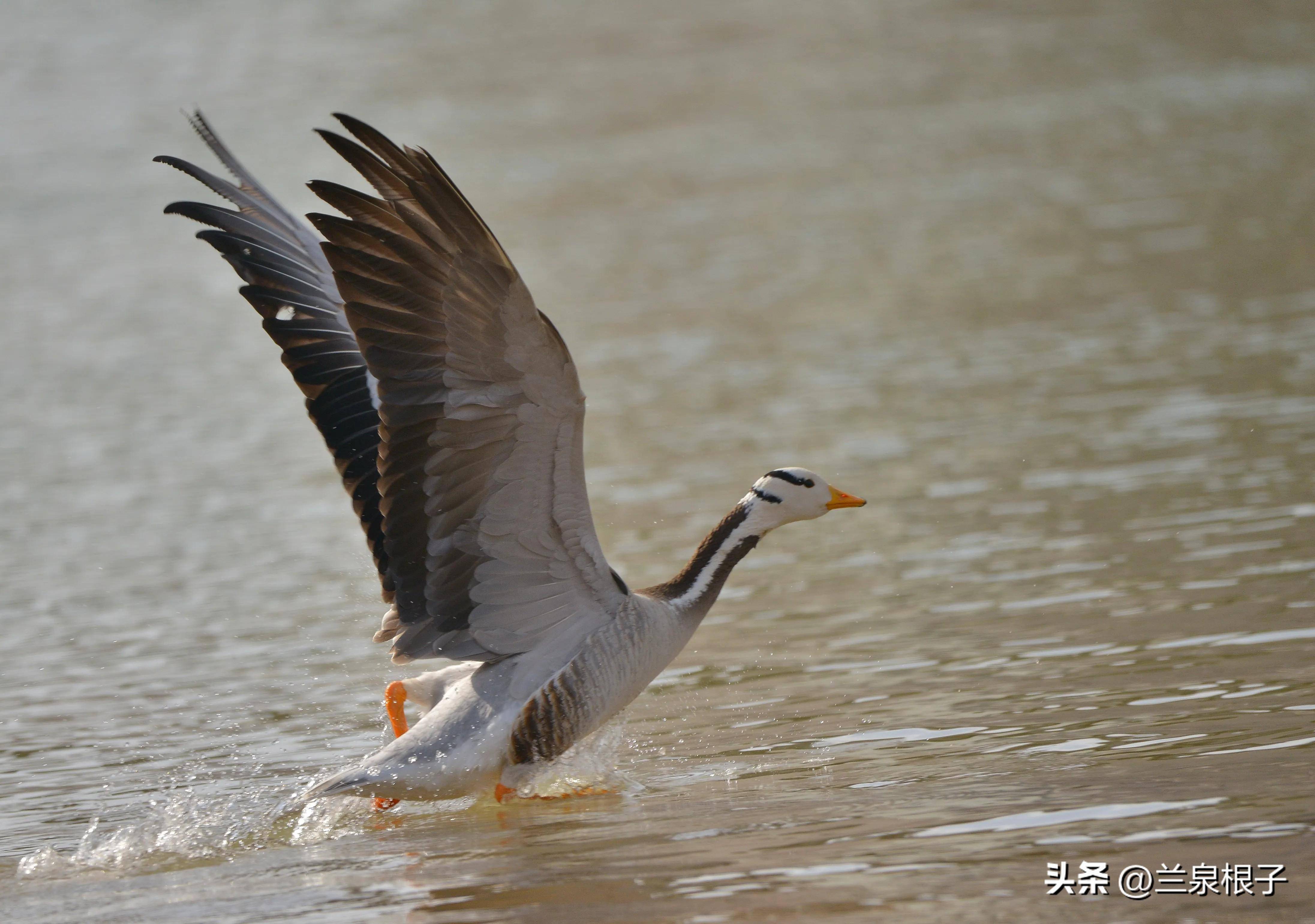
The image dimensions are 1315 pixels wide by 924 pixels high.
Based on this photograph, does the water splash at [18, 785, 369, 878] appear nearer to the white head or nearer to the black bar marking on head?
the white head

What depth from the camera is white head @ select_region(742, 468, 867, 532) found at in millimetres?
7184

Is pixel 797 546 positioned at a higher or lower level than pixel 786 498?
lower

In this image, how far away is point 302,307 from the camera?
8.02m

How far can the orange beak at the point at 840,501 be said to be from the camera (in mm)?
7355

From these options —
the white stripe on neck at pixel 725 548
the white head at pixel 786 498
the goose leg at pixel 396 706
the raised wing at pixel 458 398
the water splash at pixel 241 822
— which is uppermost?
the raised wing at pixel 458 398

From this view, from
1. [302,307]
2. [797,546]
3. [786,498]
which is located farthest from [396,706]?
[797,546]

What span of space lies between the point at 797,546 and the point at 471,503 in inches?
175

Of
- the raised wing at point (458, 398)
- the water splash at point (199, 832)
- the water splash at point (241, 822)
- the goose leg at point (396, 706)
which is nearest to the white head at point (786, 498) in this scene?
Answer: the raised wing at point (458, 398)

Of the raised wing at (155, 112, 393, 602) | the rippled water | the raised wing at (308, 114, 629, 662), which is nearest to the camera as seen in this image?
the rippled water

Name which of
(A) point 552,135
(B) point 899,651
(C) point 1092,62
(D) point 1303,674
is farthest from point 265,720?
(C) point 1092,62

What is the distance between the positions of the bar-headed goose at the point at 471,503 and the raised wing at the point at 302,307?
20mm

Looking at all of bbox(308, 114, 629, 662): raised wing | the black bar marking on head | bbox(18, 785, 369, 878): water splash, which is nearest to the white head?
the black bar marking on head

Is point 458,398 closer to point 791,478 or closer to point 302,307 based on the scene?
point 791,478

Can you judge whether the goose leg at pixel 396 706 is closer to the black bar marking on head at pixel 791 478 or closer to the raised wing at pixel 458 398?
the raised wing at pixel 458 398
